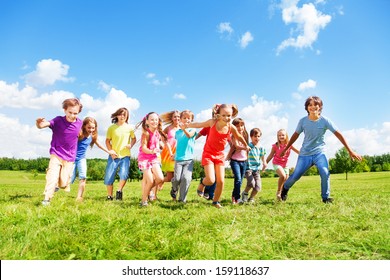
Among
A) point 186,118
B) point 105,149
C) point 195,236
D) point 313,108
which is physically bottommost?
point 195,236

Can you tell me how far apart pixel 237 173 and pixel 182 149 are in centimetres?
160

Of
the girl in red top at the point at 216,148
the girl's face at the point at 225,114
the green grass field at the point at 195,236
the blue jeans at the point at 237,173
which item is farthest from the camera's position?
the blue jeans at the point at 237,173

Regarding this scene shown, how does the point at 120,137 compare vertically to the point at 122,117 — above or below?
below

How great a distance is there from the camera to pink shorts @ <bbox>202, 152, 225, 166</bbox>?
756cm

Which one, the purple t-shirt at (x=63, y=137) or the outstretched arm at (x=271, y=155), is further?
the outstretched arm at (x=271, y=155)

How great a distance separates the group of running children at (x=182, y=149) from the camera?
757 cm

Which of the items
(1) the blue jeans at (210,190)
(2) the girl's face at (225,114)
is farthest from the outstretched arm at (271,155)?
(2) the girl's face at (225,114)

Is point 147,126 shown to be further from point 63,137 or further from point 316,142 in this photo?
point 316,142

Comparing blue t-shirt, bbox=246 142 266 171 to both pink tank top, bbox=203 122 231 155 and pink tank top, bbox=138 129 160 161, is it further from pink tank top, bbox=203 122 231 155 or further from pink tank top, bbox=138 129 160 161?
pink tank top, bbox=138 129 160 161

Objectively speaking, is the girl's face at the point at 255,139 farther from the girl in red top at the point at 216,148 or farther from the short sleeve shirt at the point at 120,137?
the short sleeve shirt at the point at 120,137

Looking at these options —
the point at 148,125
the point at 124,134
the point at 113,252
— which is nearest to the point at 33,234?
the point at 113,252

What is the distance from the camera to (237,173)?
8961 mm

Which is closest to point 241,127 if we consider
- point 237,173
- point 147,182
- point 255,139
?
point 255,139

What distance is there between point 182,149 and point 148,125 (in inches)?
39.1
